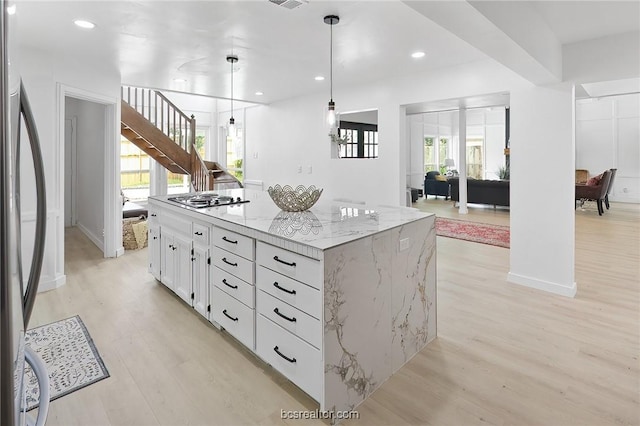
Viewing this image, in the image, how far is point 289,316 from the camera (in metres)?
2.03

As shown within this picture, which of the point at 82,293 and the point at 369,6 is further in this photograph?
the point at 82,293

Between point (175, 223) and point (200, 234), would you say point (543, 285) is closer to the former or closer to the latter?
point (200, 234)

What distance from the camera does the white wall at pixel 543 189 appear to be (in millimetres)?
3451

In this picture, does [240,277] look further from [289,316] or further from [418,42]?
[418,42]

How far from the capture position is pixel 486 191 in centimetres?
912

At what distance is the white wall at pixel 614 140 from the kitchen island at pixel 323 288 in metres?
10.4

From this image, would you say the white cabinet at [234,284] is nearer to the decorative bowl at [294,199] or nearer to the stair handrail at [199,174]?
the decorative bowl at [294,199]

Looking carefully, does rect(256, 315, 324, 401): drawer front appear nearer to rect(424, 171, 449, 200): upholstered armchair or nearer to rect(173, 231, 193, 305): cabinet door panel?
rect(173, 231, 193, 305): cabinet door panel

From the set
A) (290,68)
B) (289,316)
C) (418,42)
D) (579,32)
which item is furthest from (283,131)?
(289,316)

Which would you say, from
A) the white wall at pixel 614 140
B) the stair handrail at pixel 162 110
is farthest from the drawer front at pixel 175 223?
the white wall at pixel 614 140

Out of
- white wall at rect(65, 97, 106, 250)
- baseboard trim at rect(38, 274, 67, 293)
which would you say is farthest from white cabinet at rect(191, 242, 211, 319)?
white wall at rect(65, 97, 106, 250)

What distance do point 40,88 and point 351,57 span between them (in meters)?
3.14

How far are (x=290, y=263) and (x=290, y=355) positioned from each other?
508mm

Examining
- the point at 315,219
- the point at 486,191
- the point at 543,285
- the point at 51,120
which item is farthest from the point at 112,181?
the point at 486,191
